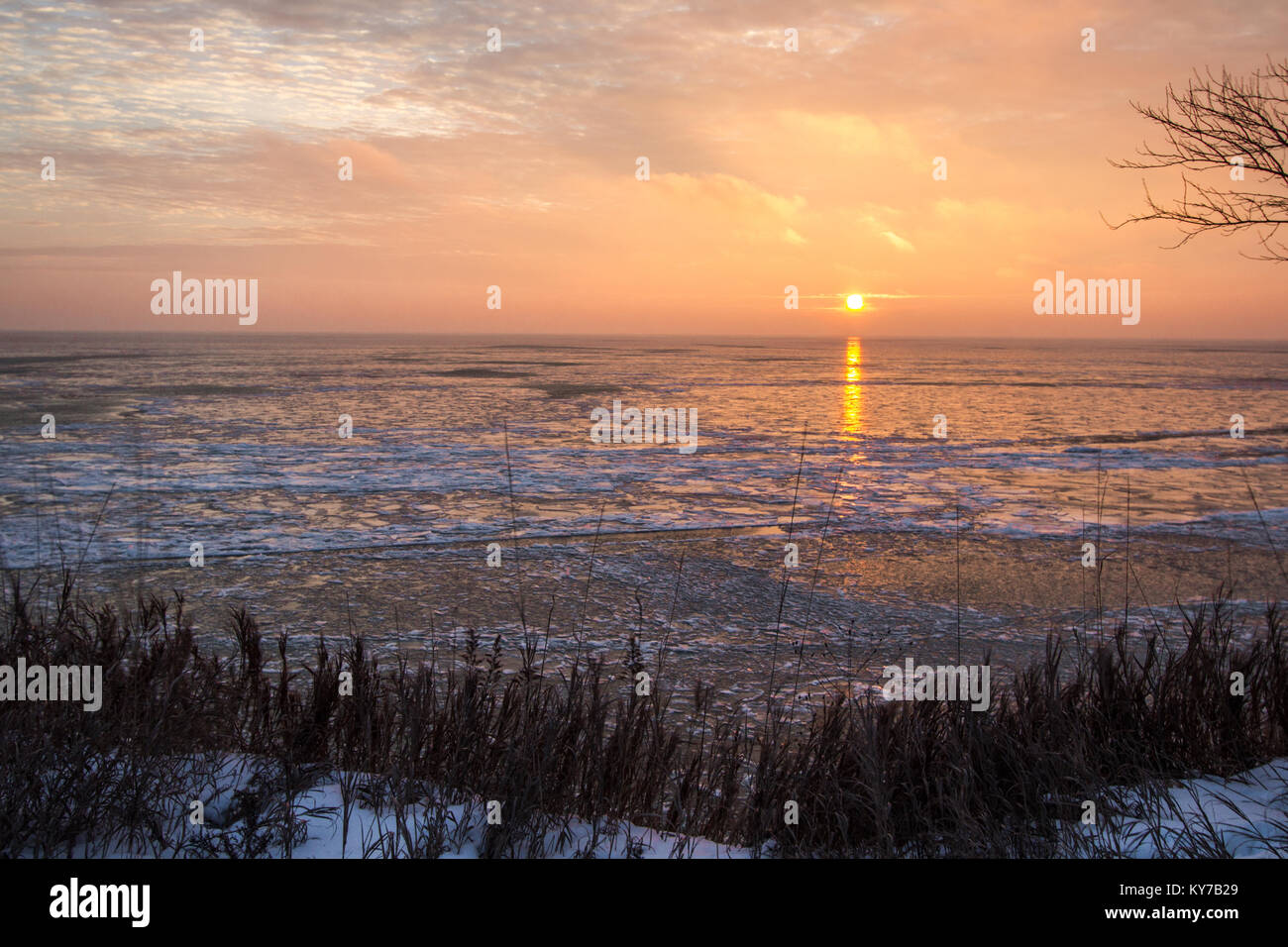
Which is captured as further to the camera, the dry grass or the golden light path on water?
the golden light path on water

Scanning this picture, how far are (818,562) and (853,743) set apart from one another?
221 inches
